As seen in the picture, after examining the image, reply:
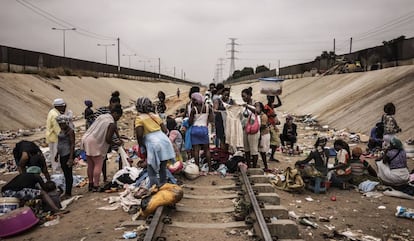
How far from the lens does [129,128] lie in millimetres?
18859

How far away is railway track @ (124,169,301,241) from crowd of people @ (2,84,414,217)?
675mm

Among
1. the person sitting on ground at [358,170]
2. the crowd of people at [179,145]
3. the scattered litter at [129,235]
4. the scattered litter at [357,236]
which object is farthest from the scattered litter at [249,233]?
the person sitting on ground at [358,170]

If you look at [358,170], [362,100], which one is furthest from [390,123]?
[362,100]

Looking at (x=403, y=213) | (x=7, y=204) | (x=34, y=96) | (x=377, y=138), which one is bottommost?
(x=403, y=213)

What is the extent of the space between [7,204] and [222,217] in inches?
127

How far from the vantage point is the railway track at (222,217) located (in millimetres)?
4473

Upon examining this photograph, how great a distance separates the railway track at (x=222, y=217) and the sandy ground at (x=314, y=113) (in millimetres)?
550

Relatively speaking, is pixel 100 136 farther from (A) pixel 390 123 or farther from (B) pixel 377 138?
(B) pixel 377 138

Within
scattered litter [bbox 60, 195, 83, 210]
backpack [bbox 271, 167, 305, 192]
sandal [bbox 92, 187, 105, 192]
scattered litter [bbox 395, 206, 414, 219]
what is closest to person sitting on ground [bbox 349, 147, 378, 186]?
backpack [bbox 271, 167, 305, 192]

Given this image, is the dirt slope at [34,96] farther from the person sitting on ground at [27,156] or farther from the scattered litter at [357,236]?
the scattered litter at [357,236]

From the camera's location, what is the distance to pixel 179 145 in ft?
27.2

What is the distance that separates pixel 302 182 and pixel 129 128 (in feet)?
42.5

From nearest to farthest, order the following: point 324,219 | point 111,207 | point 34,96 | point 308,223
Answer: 1. point 308,223
2. point 324,219
3. point 111,207
4. point 34,96

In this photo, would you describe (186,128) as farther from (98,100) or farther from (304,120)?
(98,100)
